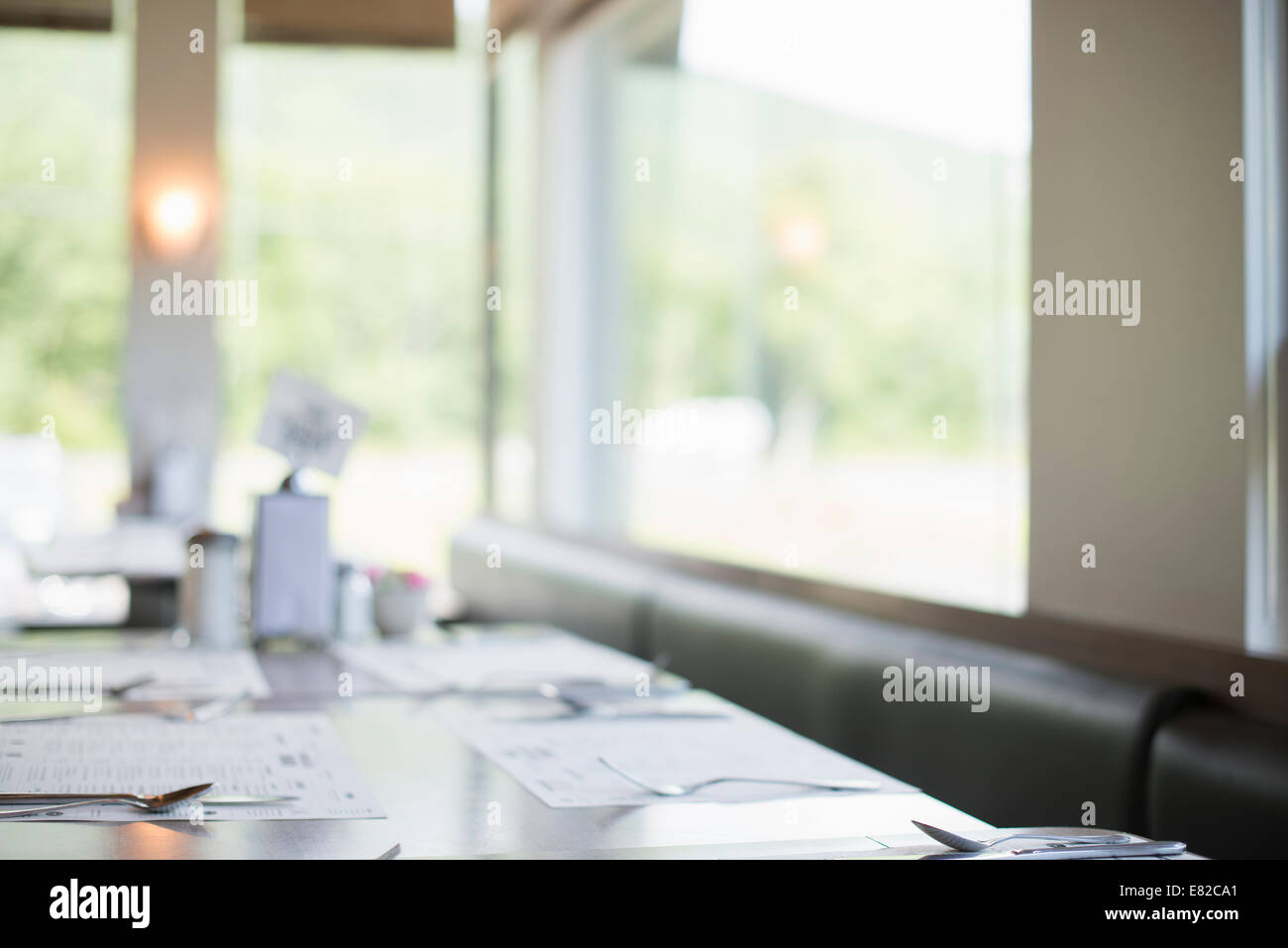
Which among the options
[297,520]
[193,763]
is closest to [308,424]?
[297,520]

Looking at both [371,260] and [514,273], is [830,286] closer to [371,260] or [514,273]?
[514,273]

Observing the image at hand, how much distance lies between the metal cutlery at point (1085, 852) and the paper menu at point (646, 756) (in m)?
0.27

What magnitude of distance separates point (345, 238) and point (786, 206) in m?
2.62

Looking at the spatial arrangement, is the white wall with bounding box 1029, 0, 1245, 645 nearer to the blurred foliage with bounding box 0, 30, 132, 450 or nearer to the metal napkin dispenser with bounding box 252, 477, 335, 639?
the metal napkin dispenser with bounding box 252, 477, 335, 639

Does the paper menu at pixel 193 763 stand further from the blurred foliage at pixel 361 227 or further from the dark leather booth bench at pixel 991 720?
the blurred foliage at pixel 361 227

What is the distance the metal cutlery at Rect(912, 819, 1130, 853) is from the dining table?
0.02 m

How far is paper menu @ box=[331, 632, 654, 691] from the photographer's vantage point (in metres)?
2.00

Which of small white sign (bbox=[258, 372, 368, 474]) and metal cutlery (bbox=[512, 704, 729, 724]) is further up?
small white sign (bbox=[258, 372, 368, 474])

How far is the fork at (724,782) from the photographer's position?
132 cm

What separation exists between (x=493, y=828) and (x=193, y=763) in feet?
1.34

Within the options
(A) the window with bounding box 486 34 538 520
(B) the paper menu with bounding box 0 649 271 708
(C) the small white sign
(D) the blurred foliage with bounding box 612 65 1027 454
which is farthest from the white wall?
(A) the window with bounding box 486 34 538 520

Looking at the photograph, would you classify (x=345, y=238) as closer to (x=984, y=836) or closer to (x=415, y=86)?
(x=415, y=86)

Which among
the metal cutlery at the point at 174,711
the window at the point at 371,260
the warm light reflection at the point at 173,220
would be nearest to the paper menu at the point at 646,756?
the metal cutlery at the point at 174,711
